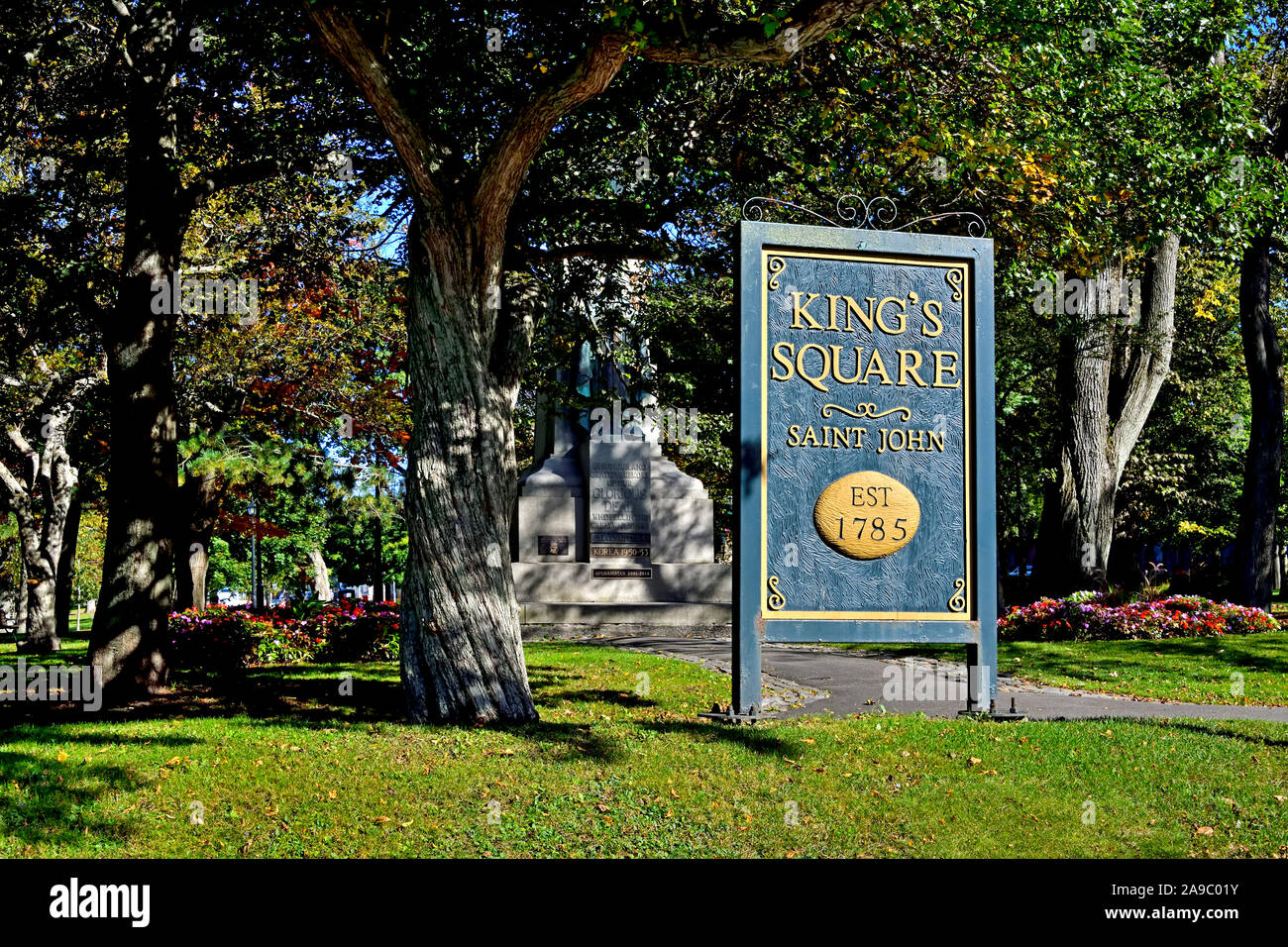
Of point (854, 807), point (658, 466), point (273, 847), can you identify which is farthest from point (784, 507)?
point (658, 466)

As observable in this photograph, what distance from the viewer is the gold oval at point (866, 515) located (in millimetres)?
9102

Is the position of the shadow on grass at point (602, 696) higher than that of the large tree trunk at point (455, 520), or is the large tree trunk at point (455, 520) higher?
the large tree trunk at point (455, 520)

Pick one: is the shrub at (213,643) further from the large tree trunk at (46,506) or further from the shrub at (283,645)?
the large tree trunk at (46,506)

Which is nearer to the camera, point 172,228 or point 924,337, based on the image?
point 924,337

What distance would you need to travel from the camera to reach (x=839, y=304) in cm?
922

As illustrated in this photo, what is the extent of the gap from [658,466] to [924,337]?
12.4 m

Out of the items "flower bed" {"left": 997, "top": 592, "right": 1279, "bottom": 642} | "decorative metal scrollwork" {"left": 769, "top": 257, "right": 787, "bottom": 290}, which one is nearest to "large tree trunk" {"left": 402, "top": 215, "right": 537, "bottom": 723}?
"decorative metal scrollwork" {"left": 769, "top": 257, "right": 787, "bottom": 290}

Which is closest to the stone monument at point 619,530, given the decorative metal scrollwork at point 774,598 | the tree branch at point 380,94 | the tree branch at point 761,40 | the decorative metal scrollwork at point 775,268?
the decorative metal scrollwork at point 774,598

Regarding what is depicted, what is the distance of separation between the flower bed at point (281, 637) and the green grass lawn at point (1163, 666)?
753 centimetres

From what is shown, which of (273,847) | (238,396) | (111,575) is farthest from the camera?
(238,396)

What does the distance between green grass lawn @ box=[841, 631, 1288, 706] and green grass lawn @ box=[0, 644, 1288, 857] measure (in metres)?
3.45

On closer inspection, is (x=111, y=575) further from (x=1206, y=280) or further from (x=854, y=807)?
(x=1206, y=280)

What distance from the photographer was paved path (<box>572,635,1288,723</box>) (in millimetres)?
10398

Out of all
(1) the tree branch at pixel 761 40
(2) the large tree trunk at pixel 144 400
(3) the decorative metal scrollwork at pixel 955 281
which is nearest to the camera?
(1) the tree branch at pixel 761 40
